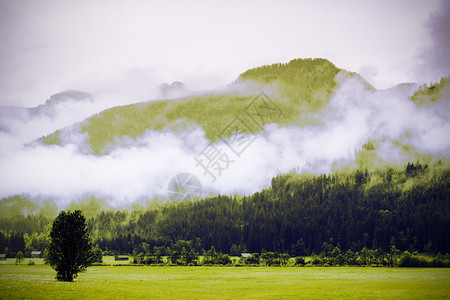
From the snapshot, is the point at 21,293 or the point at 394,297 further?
the point at 394,297

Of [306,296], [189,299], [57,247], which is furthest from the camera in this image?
[57,247]

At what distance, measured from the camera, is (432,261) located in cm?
16700

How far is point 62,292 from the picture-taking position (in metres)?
62.6

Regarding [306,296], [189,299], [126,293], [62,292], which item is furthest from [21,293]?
[306,296]

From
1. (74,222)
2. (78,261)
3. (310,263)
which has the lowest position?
(310,263)

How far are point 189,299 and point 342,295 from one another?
1057 inches

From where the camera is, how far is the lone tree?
85750 millimetres

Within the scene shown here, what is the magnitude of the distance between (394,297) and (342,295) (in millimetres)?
8366

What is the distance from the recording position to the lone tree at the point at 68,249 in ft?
281

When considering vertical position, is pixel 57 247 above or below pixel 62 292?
above

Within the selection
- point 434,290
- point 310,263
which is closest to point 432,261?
point 310,263

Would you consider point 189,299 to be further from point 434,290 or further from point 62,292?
point 434,290

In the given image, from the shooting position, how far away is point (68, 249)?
283 feet

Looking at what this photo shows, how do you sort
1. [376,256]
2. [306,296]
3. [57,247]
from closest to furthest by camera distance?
1. [306,296]
2. [57,247]
3. [376,256]
